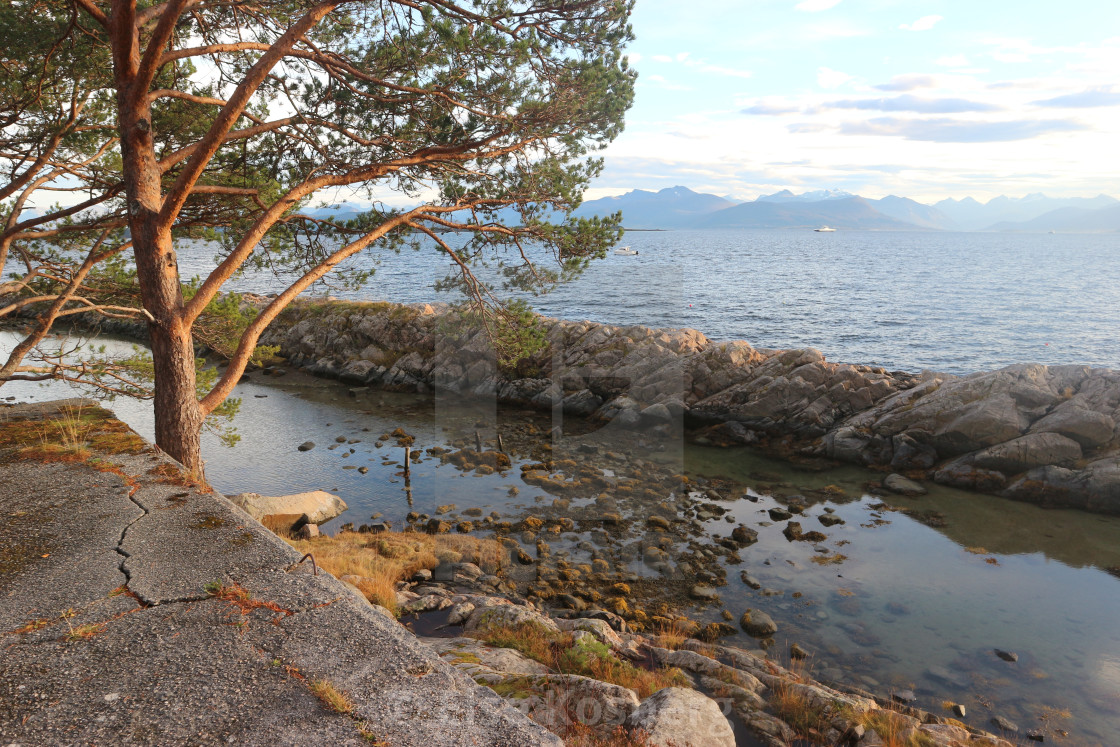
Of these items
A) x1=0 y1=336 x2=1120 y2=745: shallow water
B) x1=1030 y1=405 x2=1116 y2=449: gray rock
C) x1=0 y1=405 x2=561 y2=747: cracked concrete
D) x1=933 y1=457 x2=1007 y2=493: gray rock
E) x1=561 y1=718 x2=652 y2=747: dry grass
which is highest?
x1=0 y1=405 x2=561 y2=747: cracked concrete

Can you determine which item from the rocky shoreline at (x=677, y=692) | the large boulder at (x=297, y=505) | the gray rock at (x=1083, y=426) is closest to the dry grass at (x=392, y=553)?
the rocky shoreline at (x=677, y=692)

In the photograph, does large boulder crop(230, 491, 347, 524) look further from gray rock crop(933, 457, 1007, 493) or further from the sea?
gray rock crop(933, 457, 1007, 493)

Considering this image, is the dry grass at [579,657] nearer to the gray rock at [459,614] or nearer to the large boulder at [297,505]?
the gray rock at [459,614]

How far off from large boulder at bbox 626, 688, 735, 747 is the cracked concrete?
7.20 feet

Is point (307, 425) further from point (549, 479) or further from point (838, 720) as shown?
point (838, 720)

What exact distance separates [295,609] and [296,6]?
9357 mm

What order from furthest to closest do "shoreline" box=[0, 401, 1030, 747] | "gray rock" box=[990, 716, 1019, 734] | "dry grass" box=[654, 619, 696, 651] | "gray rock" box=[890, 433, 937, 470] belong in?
"gray rock" box=[890, 433, 937, 470], "dry grass" box=[654, 619, 696, 651], "gray rock" box=[990, 716, 1019, 734], "shoreline" box=[0, 401, 1030, 747]

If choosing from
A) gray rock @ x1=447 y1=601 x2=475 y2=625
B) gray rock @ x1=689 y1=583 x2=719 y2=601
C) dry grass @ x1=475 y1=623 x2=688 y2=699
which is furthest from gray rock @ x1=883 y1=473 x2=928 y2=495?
gray rock @ x1=447 y1=601 x2=475 y2=625

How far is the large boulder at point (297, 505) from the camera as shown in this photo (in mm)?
15625

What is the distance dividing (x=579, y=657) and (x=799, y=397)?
19753 mm

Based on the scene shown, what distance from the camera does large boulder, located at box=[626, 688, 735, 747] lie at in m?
5.36

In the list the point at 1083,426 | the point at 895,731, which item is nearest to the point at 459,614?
the point at 895,731

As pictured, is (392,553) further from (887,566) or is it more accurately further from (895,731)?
(887,566)

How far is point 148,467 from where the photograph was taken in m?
7.87
